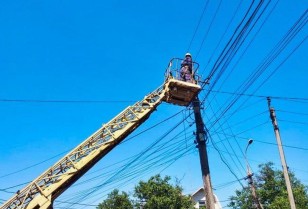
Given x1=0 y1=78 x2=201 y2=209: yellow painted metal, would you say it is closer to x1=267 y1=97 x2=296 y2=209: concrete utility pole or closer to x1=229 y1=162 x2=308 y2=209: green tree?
x1=267 y1=97 x2=296 y2=209: concrete utility pole

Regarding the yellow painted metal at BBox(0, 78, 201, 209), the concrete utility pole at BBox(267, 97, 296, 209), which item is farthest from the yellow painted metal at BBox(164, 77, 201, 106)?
the concrete utility pole at BBox(267, 97, 296, 209)

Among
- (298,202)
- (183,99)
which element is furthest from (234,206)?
(183,99)

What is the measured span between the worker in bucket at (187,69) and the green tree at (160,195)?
23037 millimetres

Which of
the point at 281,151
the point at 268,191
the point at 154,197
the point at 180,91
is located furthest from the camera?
the point at 268,191

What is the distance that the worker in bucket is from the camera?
1521 centimetres

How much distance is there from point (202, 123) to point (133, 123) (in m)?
3.15

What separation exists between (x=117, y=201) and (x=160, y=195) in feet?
17.3

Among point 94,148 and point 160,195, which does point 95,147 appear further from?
point 160,195

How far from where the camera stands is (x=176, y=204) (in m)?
35.8

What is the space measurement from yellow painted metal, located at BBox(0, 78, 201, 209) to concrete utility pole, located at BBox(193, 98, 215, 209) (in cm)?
94

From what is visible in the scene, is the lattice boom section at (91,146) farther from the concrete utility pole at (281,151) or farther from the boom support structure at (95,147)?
the concrete utility pole at (281,151)

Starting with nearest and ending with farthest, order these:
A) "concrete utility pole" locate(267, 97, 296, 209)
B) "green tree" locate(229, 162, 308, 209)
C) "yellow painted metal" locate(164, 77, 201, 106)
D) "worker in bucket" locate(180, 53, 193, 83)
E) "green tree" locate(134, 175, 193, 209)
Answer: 1. "yellow painted metal" locate(164, 77, 201, 106)
2. "worker in bucket" locate(180, 53, 193, 83)
3. "concrete utility pole" locate(267, 97, 296, 209)
4. "green tree" locate(134, 175, 193, 209)
5. "green tree" locate(229, 162, 308, 209)

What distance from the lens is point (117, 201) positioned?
125 ft

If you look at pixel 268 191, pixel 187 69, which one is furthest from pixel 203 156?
pixel 268 191
